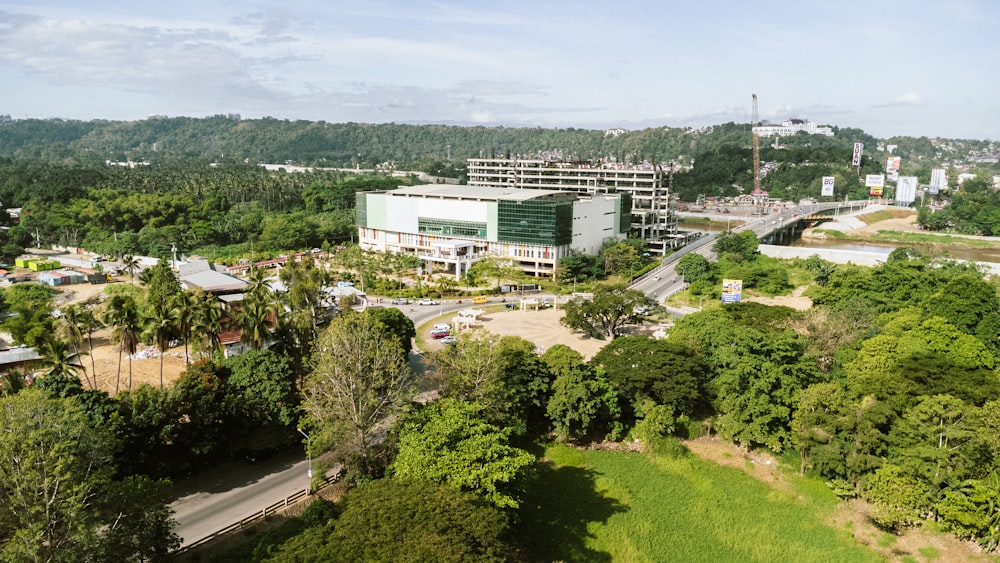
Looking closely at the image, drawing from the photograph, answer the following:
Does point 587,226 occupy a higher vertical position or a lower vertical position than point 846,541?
higher

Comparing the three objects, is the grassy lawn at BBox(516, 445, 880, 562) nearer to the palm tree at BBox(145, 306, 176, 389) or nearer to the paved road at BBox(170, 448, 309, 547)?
the paved road at BBox(170, 448, 309, 547)

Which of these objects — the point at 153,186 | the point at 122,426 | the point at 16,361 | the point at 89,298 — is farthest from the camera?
the point at 153,186

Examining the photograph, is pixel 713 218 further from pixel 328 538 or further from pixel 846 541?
pixel 328 538

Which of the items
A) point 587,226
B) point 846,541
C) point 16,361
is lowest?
point 846,541

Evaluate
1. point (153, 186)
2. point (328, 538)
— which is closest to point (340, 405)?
point (328, 538)

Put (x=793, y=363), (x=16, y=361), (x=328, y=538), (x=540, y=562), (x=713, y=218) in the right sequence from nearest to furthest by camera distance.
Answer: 1. (x=328, y=538)
2. (x=540, y=562)
3. (x=793, y=363)
4. (x=16, y=361)
5. (x=713, y=218)

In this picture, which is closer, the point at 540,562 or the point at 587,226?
the point at 540,562

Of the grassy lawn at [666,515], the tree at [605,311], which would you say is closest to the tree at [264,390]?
the grassy lawn at [666,515]

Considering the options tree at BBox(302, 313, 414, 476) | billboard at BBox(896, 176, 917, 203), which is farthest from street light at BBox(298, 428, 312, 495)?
billboard at BBox(896, 176, 917, 203)
